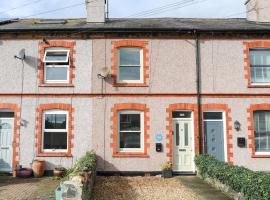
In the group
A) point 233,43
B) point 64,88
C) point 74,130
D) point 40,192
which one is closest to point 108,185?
point 40,192

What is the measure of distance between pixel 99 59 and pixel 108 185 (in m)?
5.74

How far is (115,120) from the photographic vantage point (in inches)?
535

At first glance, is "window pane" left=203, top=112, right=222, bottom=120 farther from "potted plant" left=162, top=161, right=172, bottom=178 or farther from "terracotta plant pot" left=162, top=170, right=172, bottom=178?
"terracotta plant pot" left=162, top=170, right=172, bottom=178

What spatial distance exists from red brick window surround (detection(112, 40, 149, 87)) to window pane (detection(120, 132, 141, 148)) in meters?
2.22

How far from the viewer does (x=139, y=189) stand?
35.4ft

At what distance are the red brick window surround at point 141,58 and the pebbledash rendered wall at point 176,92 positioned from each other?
15cm

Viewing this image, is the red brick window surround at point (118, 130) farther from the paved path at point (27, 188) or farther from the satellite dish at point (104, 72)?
the paved path at point (27, 188)

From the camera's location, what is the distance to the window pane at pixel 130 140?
13680 millimetres

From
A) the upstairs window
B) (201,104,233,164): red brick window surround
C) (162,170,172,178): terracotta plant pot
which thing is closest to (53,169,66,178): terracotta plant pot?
(162,170,172,178): terracotta plant pot

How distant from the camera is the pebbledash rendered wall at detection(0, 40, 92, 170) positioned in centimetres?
1345

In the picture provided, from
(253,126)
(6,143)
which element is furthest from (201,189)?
(6,143)

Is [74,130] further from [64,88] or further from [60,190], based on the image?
[60,190]

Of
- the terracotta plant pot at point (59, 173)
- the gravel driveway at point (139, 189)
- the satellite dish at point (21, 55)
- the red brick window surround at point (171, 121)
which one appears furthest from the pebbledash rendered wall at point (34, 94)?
the red brick window surround at point (171, 121)

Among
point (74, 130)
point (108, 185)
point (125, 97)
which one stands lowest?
point (108, 185)
